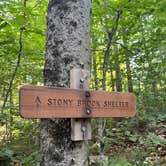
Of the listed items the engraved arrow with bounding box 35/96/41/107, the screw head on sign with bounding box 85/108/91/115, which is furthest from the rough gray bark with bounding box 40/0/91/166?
the engraved arrow with bounding box 35/96/41/107

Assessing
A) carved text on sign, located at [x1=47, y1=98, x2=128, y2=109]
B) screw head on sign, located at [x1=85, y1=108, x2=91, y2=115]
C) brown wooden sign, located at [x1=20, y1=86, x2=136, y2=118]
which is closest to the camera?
brown wooden sign, located at [x1=20, y1=86, x2=136, y2=118]

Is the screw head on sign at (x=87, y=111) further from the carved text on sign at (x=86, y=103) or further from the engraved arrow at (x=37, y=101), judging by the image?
the engraved arrow at (x=37, y=101)

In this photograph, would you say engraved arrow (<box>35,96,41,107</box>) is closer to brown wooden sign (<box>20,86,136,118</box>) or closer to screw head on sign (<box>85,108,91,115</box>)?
brown wooden sign (<box>20,86,136,118</box>)

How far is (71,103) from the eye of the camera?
5.36 feet

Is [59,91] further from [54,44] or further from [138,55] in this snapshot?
[138,55]

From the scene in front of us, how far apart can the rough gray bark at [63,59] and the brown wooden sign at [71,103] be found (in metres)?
0.20

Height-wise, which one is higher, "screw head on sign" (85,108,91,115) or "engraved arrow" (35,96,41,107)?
"engraved arrow" (35,96,41,107)

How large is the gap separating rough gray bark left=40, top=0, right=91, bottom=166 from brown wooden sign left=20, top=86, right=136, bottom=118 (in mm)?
200

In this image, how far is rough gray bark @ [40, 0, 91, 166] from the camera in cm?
181

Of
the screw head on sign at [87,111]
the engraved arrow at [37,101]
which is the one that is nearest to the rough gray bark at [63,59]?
the screw head on sign at [87,111]

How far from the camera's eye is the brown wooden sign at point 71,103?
4.68ft

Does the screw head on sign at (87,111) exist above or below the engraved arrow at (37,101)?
below

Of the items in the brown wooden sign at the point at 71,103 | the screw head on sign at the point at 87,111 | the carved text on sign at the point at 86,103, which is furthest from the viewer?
the screw head on sign at the point at 87,111

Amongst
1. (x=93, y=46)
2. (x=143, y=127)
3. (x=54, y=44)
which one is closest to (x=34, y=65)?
(x=93, y=46)
